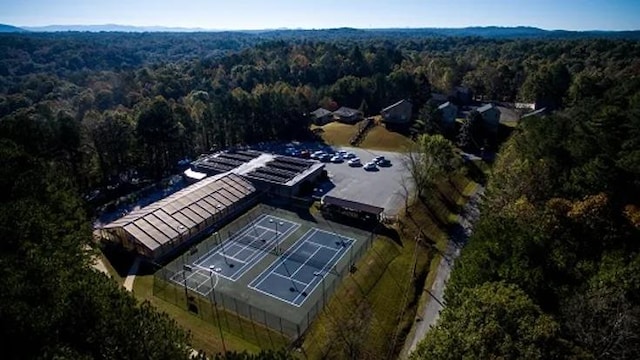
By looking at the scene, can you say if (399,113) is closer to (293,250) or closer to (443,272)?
(443,272)

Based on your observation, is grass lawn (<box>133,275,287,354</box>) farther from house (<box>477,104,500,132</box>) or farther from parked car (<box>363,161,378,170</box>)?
house (<box>477,104,500,132</box>)

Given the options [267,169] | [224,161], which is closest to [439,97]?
[267,169]

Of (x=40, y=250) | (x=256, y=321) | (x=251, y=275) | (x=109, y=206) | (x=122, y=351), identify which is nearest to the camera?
(x=122, y=351)

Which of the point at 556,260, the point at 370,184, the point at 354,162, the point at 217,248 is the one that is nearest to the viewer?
the point at 556,260

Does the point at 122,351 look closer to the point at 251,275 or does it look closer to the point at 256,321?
the point at 256,321

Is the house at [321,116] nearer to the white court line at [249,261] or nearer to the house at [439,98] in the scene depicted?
the house at [439,98]

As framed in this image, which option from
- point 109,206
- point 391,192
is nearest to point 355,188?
point 391,192

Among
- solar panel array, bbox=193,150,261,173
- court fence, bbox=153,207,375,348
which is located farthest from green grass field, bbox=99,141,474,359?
solar panel array, bbox=193,150,261,173
